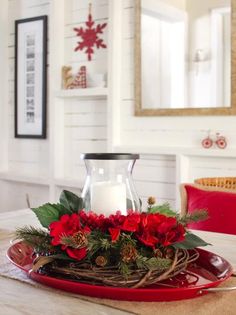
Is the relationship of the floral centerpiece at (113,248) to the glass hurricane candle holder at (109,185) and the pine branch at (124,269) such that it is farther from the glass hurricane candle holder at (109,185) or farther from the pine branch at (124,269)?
the glass hurricane candle holder at (109,185)

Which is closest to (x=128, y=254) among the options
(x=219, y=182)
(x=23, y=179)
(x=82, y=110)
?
(x=219, y=182)

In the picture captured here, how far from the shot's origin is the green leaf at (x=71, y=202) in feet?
3.98

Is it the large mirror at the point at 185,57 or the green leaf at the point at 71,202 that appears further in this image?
the large mirror at the point at 185,57

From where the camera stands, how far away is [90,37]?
3.54 metres

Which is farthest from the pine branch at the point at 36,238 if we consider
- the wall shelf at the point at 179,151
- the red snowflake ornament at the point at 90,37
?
the red snowflake ornament at the point at 90,37

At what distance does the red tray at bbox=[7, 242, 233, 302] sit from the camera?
0.95 m

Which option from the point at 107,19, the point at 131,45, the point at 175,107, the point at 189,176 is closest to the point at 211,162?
the point at 189,176

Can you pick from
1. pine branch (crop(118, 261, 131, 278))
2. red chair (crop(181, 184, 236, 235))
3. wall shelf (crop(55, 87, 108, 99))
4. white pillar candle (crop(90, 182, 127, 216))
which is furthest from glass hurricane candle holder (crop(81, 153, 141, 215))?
wall shelf (crop(55, 87, 108, 99))

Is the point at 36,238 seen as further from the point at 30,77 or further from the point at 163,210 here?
the point at 30,77

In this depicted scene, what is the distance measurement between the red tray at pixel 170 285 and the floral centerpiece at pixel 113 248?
21 millimetres

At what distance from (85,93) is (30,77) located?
2.24 ft

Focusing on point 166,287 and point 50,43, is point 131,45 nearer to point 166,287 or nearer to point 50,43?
point 50,43

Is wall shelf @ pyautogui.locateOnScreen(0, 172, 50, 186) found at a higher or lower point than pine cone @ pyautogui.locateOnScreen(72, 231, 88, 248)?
lower

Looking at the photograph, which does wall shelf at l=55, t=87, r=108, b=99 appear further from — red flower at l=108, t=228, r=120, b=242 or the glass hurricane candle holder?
red flower at l=108, t=228, r=120, b=242
